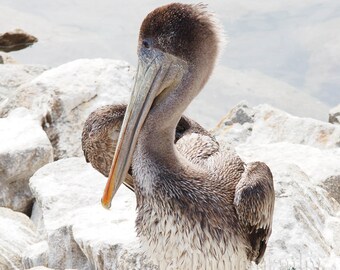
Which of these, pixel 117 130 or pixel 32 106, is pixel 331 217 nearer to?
pixel 117 130

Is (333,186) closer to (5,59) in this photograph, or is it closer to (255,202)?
(255,202)

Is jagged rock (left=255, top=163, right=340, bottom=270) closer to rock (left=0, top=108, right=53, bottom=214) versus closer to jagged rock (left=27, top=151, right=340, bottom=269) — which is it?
jagged rock (left=27, top=151, right=340, bottom=269)

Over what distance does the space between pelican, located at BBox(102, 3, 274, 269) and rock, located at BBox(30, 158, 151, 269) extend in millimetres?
731

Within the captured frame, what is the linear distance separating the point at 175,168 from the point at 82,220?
135 centimetres

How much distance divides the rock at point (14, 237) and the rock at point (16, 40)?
10367mm

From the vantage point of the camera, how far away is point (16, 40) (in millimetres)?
16125

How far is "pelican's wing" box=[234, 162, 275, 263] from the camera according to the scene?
3.92 metres

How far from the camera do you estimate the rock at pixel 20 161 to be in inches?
246

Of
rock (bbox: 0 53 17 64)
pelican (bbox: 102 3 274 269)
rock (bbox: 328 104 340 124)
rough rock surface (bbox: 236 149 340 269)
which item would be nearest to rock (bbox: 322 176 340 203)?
rough rock surface (bbox: 236 149 340 269)

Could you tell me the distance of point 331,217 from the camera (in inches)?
210

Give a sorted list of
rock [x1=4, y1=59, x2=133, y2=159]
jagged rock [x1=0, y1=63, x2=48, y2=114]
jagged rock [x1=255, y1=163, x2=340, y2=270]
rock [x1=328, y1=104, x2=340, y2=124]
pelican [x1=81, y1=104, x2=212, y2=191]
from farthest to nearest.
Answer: rock [x1=328, y1=104, x2=340, y2=124], jagged rock [x1=0, y1=63, x2=48, y2=114], rock [x1=4, y1=59, x2=133, y2=159], jagged rock [x1=255, y1=163, x2=340, y2=270], pelican [x1=81, y1=104, x2=212, y2=191]

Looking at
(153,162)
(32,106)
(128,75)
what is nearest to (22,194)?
(32,106)

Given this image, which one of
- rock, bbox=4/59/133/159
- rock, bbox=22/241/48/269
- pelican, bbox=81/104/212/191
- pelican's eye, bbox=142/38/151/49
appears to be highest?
pelican's eye, bbox=142/38/151/49

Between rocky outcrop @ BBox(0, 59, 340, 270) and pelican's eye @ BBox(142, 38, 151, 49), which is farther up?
pelican's eye @ BBox(142, 38, 151, 49)
